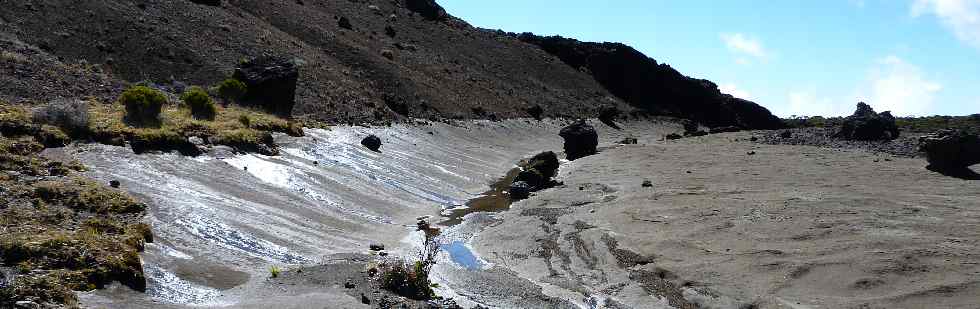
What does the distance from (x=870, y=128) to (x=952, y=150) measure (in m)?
20.0

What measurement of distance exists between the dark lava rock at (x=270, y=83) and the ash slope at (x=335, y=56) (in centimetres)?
147

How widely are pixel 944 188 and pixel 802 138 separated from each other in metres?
29.7

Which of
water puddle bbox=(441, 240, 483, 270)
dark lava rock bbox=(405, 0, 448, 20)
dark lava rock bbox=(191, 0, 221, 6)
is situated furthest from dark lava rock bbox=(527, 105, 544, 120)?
water puddle bbox=(441, 240, 483, 270)

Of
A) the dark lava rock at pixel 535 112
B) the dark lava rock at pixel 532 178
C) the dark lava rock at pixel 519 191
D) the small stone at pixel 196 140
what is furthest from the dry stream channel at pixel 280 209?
the dark lava rock at pixel 535 112

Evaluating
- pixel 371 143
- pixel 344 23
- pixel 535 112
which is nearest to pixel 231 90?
pixel 371 143

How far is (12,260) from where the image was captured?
1224 centimetres

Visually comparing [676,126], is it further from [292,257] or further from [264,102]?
[292,257]

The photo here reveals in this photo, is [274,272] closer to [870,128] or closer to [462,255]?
[462,255]

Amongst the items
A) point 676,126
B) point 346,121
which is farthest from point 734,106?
point 346,121

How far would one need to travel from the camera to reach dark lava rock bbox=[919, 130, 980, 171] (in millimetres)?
30750

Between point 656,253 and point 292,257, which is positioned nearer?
point 292,257

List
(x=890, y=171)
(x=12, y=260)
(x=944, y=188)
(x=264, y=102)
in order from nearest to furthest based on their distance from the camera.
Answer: (x=12, y=260) < (x=944, y=188) < (x=890, y=171) < (x=264, y=102)

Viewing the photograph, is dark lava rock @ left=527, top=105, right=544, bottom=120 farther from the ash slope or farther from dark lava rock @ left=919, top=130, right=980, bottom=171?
dark lava rock @ left=919, top=130, right=980, bottom=171

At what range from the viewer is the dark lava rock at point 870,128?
49.4 meters
